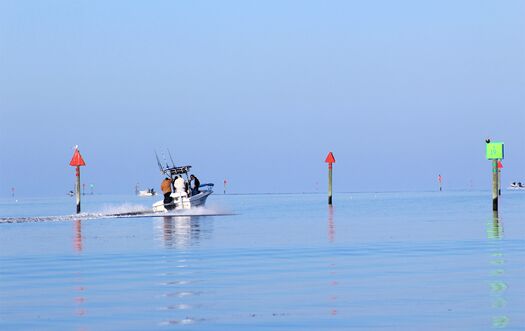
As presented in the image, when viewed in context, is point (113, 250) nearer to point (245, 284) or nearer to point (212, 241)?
point (212, 241)

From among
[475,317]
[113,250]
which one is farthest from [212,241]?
[475,317]

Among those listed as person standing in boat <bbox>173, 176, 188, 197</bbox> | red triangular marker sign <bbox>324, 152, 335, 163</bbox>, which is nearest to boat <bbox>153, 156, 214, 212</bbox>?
person standing in boat <bbox>173, 176, 188, 197</bbox>

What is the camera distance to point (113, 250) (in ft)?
95.4

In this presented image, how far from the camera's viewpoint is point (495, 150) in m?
53.1

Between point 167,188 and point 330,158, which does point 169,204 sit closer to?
point 167,188

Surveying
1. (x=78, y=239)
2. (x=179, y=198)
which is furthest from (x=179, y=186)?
(x=78, y=239)

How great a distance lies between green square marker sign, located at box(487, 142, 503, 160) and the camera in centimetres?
5306

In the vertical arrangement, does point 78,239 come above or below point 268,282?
below

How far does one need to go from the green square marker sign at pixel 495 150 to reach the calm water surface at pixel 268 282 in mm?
18448

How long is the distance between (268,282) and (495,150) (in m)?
36.1

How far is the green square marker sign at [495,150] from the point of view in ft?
174

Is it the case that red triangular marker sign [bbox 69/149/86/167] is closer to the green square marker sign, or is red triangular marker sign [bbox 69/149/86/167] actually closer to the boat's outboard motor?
the boat's outboard motor

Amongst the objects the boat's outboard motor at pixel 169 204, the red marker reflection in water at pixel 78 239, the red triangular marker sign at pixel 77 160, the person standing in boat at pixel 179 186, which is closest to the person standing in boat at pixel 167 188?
the boat's outboard motor at pixel 169 204

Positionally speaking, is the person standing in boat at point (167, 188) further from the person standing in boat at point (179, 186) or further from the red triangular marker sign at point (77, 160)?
the red triangular marker sign at point (77, 160)
